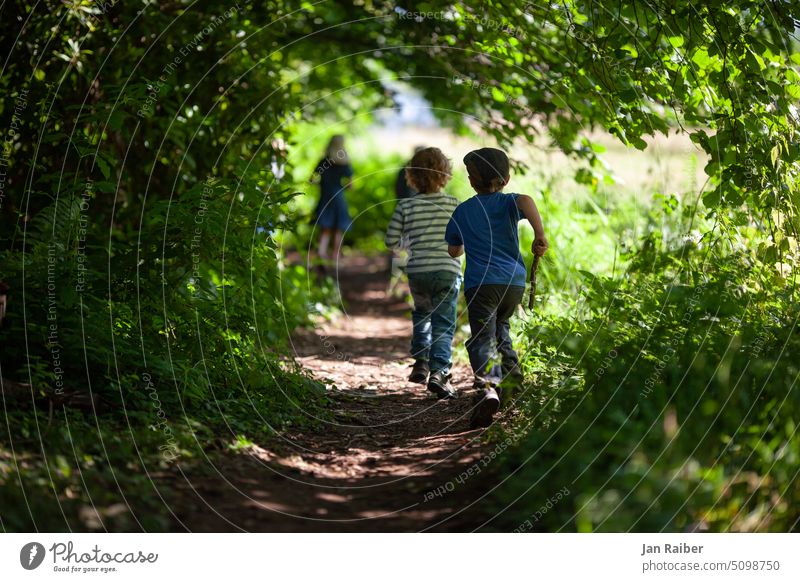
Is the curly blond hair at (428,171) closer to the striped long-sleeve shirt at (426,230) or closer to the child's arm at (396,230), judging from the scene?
the striped long-sleeve shirt at (426,230)

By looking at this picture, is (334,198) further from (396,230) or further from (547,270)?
(396,230)

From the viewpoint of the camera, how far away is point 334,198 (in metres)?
13.2

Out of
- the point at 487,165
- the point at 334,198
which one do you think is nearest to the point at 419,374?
the point at 487,165

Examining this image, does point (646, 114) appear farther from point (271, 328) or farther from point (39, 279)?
point (39, 279)

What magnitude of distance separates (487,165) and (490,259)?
61 centimetres

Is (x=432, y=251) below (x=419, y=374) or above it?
above

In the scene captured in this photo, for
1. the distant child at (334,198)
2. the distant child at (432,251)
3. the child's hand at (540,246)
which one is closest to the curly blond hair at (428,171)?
the distant child at (432,251)

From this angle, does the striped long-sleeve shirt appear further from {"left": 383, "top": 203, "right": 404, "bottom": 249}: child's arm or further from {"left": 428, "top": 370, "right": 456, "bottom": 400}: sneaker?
{"left": 428, "top": 370, "right": 456, "bottom": 400}: sneaker

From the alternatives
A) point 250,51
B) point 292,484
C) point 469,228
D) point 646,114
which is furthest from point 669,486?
point 250,51

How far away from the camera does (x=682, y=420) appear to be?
3836 mm

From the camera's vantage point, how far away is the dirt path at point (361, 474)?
3828 mm

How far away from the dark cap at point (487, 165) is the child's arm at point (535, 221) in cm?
31

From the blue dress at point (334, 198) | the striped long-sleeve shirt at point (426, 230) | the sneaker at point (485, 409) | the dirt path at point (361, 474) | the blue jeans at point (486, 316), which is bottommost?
the dirt path at point (361, 474)

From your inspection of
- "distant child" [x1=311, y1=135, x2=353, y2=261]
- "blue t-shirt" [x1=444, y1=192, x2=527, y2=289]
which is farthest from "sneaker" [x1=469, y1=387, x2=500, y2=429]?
"distant child" [x1=311, y1=135, x2=353, y2=261]
